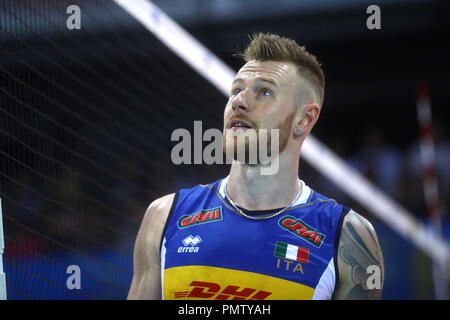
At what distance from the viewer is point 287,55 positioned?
3619mm

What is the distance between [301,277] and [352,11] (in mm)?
9458

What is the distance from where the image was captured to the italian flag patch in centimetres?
348

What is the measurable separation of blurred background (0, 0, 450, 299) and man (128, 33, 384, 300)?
8.89 ft

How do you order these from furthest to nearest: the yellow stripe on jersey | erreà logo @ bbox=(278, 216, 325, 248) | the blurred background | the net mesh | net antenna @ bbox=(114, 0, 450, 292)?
the blurred background
net antenna @ bbox=(114, 0, 450, 292)
the net mesh
erreà logo @ bbox=(278, 216, 325, 248)
the yellow stripe on jersey

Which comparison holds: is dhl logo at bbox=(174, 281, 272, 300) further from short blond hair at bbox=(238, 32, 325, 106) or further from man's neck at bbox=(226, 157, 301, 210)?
short blond hair at bbox=(238, 32, 325, 106)

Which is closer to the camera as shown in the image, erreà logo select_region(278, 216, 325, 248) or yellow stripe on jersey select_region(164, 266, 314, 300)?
yellow stripe on jersey select_region(164, 266, 314, 300)

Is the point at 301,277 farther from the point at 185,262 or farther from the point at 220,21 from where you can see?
the point at 220,21

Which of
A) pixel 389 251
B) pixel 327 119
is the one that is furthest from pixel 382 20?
pixel 389 251

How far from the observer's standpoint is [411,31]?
11805 millimetres

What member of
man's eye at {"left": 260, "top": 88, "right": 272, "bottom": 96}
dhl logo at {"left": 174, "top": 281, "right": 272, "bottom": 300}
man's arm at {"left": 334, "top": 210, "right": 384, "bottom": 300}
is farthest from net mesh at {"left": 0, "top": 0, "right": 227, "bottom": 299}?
man's arm at {"left": 334, "top": 210, "right": 384, "bottom": 300}

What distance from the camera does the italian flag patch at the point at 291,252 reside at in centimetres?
348

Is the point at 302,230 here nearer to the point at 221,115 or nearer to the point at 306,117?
the point at 306,117

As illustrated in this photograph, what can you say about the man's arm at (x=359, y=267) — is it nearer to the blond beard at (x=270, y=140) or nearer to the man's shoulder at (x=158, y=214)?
the blond beard at (x=270, y=140)
